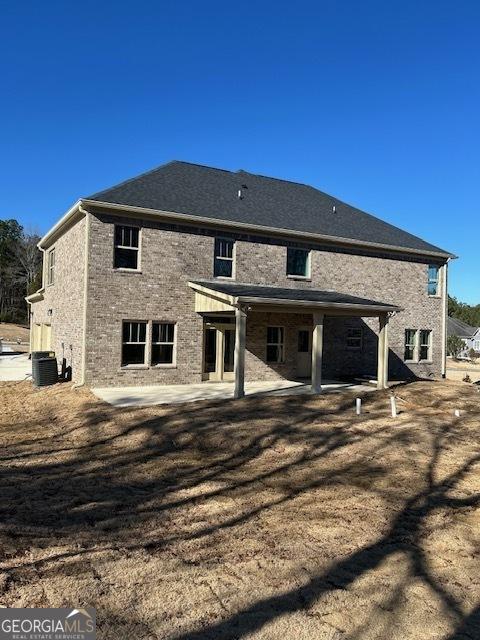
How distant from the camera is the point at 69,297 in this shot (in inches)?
742

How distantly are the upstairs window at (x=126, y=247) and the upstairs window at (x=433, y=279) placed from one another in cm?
1472

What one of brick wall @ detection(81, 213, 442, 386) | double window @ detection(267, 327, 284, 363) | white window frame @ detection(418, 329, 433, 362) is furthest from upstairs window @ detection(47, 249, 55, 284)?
white window frame @ detection(418, 329, 433, 362)

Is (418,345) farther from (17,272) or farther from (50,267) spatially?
(17,272)

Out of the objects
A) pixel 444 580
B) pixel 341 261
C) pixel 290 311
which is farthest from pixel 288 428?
pixel 341 261

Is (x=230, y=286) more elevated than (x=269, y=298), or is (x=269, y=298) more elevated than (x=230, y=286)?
(x=230, y=286)

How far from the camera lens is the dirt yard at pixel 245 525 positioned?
14.5 feet

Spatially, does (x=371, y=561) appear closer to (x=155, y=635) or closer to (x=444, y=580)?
(x=444, y=580)

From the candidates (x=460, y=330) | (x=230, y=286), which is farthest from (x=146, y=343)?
(x=460, y=330)

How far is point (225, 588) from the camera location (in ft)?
15.8

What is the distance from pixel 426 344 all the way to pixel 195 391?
13422mm

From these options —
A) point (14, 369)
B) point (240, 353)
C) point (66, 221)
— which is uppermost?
point (66, 221)

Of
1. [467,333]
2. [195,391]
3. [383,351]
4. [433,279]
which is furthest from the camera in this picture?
[467,333]

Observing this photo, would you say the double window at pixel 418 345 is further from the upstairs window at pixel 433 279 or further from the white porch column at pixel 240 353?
the white porch column at pixel 240 353

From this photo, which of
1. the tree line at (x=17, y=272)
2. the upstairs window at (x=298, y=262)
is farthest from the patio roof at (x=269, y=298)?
the tree line at (x=17, y=272)
